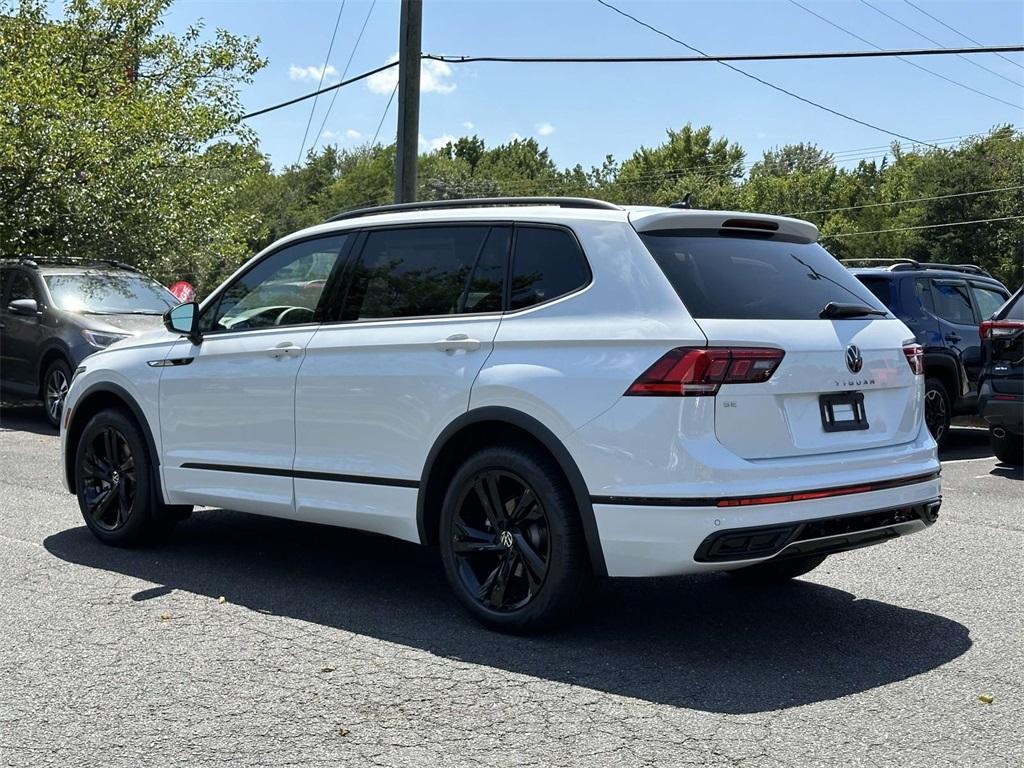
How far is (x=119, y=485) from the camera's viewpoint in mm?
7211

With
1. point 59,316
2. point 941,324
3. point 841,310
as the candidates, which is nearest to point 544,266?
point 841,310

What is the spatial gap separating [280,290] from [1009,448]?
7292 millimetres

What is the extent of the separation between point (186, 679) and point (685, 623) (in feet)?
7.21

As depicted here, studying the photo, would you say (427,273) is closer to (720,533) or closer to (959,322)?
(720,533)

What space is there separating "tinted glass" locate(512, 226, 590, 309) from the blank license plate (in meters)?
1.11

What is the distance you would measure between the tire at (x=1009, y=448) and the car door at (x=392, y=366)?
22.8ft

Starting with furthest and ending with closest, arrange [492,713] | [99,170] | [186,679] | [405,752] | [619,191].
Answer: [619,191], [99,170], [186,679], [492,713], [405,752]

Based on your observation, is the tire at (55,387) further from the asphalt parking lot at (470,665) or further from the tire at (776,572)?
the tire at (776,572)

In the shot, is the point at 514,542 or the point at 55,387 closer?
the point at 514,542

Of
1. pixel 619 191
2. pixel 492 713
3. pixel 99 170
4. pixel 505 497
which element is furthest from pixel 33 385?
pixel 619 191

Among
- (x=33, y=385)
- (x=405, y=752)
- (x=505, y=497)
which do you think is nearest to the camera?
(x=405, y=752)

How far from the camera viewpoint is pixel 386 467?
18.8 ft

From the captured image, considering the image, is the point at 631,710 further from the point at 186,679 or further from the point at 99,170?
the point at 99,170

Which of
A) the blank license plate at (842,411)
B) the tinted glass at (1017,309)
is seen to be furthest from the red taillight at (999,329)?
the blank license plate at (842,411)
